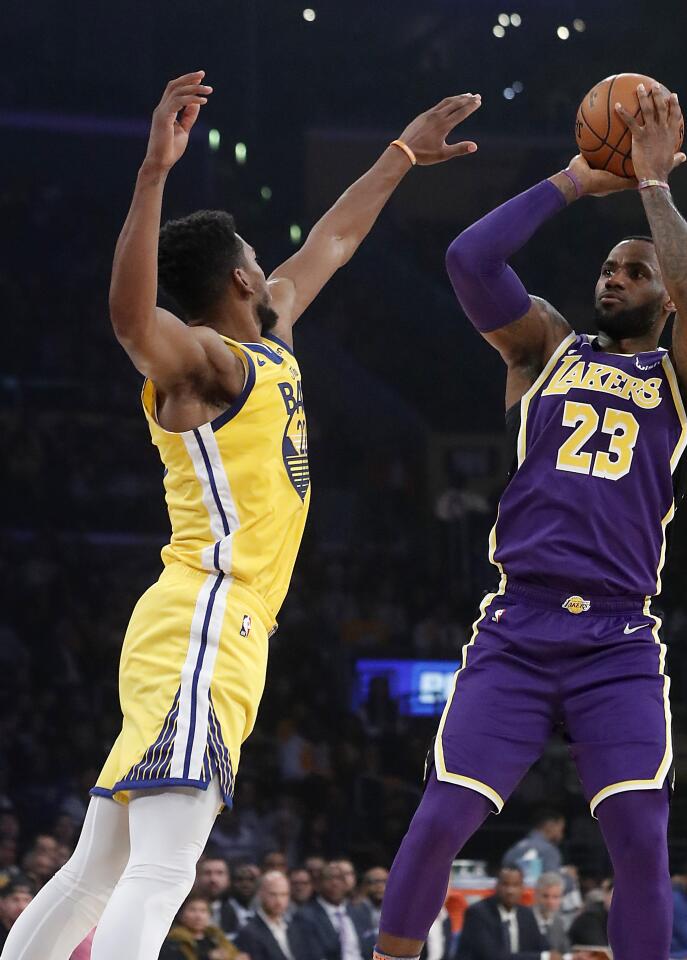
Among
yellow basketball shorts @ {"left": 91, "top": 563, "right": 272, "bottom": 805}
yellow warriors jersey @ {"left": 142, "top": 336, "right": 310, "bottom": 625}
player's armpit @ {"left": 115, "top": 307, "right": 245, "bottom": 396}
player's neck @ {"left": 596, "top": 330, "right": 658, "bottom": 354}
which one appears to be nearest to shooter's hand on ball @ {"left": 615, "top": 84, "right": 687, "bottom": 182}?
player's neck @ {"left": 596, "top": 330, "right": 658, "bottom": 354}

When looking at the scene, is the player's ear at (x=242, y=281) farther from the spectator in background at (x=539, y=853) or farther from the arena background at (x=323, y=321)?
the arena background at (x=323, y=321)

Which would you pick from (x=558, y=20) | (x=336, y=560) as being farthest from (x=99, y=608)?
(x=558, y=20)

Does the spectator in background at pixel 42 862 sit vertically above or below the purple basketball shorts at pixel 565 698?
below

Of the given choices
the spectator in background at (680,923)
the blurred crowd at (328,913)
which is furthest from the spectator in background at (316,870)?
the spectator in background at (680,923)

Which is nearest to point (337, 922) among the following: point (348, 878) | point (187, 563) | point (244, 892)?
point (348, 878)

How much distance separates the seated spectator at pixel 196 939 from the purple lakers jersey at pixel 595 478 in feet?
18.1

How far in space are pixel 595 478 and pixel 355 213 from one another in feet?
4.48

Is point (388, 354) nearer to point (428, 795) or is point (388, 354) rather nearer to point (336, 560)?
point (336, 560)

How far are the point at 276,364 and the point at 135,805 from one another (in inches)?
48.6

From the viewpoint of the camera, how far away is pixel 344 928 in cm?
984

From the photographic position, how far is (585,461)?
12.8ft

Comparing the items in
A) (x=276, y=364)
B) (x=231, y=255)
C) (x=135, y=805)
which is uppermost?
(x=231, y=255)

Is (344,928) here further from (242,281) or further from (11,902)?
(242,281)

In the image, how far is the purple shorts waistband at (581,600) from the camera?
12.5 ft
